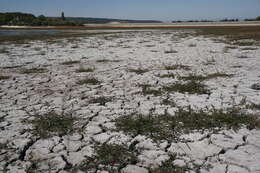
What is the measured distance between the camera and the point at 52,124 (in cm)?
368

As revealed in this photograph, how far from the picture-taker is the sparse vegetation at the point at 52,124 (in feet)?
11.4

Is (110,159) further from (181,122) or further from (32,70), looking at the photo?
(32,70)

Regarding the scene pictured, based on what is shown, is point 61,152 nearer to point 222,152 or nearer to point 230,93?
point 222,152

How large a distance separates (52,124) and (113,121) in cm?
93

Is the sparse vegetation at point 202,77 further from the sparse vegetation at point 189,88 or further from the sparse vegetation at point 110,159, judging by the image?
the sparse vegetation at point 110,159

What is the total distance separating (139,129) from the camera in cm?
347

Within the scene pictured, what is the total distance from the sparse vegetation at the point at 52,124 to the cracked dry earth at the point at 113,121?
1cm

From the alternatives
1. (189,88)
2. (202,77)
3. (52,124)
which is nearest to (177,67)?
(202,77)

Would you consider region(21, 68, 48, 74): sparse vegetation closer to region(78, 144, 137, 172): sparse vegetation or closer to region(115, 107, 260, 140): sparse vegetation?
region(115, 107, 260, 140): sparse vegetation

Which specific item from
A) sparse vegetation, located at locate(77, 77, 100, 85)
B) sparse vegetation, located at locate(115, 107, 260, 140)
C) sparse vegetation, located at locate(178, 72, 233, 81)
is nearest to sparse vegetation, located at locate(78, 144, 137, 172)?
sparse vegetation, located at locate(115, 107, 260, 140)

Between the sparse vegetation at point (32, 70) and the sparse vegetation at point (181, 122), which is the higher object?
the sparse vegetation at point (32, 70)

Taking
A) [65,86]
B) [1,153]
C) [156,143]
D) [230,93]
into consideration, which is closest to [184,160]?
[156,143]

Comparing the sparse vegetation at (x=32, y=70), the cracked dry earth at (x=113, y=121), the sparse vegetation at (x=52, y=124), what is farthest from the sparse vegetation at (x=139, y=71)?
the sparse vegetation at (x=52, y=124)

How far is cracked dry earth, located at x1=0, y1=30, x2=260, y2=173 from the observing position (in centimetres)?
273
